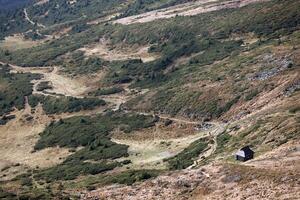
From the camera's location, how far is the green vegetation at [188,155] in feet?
214

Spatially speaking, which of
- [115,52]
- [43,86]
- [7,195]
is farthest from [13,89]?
[7,195]

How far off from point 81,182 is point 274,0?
90392 mm

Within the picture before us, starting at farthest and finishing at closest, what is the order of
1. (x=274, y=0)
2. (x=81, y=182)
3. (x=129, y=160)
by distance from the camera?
1. (x=274, y=0)
2. (x=129, y=160)
3. (x=81, y=182)

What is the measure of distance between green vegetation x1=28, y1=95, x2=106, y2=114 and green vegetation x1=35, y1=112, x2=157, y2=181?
223 inches

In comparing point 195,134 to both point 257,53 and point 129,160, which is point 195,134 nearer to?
point 129,160

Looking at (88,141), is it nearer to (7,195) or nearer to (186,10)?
(7,195)

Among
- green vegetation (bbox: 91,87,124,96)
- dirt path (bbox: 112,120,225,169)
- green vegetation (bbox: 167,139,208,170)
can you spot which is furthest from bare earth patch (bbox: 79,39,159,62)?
green vegetation (bbox: 167,139,208,170)

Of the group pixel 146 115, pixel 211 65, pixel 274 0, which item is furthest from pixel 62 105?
pixel 274 0

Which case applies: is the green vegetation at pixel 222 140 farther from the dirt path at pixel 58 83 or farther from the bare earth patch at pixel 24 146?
the dirt path at pixel 58 83

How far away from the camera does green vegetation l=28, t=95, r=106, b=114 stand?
115700mm

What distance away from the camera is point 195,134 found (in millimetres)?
83062

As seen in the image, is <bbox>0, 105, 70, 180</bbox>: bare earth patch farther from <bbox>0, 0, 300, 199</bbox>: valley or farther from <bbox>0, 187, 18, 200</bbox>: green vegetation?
<bbox>0, 187, 18, 200</bbox>: green vegetation

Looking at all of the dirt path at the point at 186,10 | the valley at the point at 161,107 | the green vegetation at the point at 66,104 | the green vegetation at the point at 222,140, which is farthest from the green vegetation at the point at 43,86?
the green vegetation at the point at 222,140

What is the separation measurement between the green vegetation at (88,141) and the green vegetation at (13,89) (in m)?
23.5
